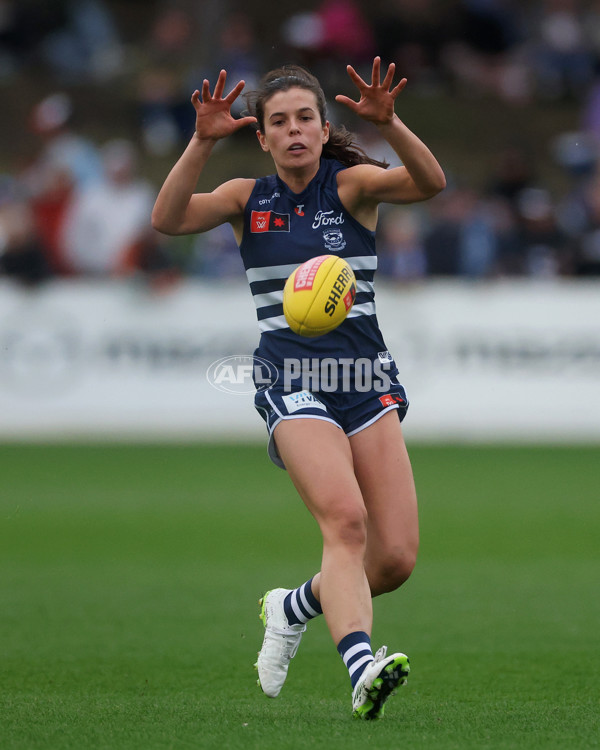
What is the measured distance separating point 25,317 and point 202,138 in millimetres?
10026

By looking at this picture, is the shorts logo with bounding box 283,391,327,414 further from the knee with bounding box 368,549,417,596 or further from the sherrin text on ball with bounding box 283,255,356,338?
the knee with bounding box 368,549,417,596

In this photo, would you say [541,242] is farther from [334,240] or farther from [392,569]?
[392,569]

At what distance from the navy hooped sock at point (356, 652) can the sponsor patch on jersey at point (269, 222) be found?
1.74 m

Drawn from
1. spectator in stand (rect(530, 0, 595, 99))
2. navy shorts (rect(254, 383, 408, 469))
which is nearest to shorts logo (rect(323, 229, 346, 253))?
navy shorts (rect(254, 383, 408, 469))

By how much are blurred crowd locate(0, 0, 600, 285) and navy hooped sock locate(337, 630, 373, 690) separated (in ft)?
35.1

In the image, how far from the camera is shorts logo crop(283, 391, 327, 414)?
5.31 m

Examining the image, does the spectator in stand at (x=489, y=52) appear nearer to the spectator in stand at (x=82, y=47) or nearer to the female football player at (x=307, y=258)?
the spectator in stand at (x=82, y=47)

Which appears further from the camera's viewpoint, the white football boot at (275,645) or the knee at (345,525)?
the white football boot at (275,645)

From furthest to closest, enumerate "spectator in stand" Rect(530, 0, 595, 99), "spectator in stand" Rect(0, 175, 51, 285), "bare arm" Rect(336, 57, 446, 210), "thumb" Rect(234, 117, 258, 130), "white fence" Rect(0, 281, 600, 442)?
"spectator in stand" Rect(530, 0, 595, 99), "spectator in stand" Rect(0, 175, 51, 285), "white fence" Rect(0, 281, 600, 442), "thumb" Rect(234, 117, 258, 130), "bare arm" Rect(336, 57, 446, 210)

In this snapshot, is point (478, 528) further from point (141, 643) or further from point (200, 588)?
point (141, 643)

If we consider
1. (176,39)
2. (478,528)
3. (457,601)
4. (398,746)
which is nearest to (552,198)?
(176,39)

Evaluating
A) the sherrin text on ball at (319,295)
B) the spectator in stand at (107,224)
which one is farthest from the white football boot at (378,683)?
the spectator in stand at (107,224)

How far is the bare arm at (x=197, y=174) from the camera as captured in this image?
17.6 ft

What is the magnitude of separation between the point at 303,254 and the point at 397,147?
0.60m
